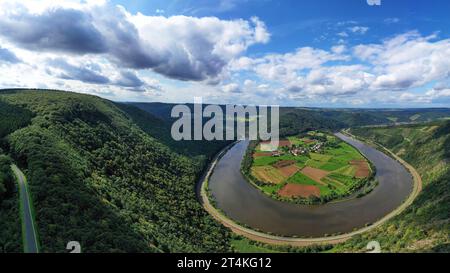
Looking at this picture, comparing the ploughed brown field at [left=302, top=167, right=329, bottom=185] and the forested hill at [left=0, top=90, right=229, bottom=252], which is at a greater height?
the forested hill at [left=0, top=90, right=229, bottom=252]

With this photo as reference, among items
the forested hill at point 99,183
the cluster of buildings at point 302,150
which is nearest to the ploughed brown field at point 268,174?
the forested hill at point 99,183

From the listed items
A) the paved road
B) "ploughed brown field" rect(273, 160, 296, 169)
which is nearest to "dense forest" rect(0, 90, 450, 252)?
the paved road

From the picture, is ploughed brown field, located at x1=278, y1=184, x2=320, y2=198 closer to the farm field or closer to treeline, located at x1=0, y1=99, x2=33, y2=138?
the farm field

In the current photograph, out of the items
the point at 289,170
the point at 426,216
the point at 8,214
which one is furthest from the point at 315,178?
the point at 8,214

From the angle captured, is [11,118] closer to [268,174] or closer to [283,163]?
[268,174]

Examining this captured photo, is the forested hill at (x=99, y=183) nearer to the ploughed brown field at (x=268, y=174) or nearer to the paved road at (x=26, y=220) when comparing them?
the paved road at (x=26, y=220)

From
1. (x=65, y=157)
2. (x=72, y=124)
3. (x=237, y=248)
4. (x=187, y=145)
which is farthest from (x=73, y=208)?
(x=187, y=145)
